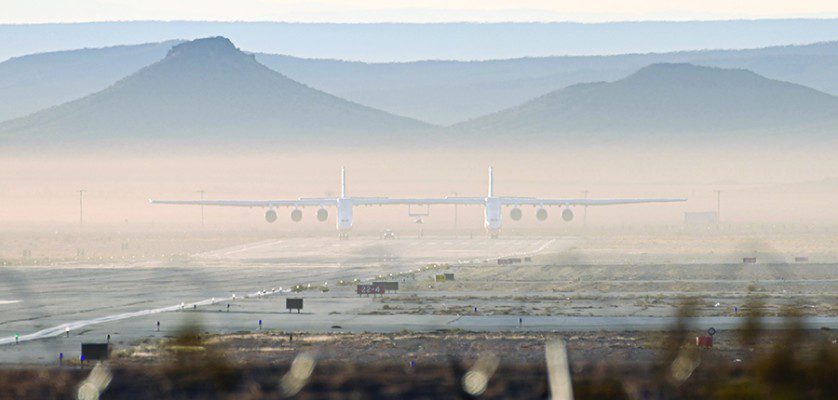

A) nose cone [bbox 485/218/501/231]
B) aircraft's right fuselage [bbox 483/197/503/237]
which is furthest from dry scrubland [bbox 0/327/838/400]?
aircraft's right fuselage [bbox 483/197/503/237]

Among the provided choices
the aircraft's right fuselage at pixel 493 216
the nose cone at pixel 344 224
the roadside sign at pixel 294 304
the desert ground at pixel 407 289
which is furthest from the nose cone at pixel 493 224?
the roadside sign at pixel 294 304

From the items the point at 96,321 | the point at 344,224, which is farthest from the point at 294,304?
the point at 344,224

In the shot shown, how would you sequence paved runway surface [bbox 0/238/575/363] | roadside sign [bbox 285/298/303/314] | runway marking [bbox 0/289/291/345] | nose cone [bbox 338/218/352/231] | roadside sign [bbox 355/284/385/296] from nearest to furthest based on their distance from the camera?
runway marking [bbox 0/289/291/345] < paved runway surface [bbox 0/238/575/363] < roadside sign [bbox 285/298/303/314] < roadside sign [bbox 355/284/385/296] < nose cone [bbox 338/218/352/231]

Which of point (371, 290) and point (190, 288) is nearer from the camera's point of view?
point (371, 290)

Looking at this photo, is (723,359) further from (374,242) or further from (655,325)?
(374,242)

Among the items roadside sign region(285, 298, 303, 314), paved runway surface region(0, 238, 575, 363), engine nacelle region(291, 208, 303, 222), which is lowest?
paved runway surface region(0, 238, 575, 363)

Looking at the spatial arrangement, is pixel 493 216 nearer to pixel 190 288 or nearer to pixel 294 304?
pixel 190 288

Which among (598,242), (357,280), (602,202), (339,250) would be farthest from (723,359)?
(602,202)

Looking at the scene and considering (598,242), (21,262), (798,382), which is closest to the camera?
(798,382)

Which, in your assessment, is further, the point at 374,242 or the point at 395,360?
the point at 374,242

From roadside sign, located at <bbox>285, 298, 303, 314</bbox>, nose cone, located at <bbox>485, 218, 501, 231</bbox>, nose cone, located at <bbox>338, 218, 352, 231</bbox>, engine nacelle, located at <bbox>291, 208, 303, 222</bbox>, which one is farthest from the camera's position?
nose cone, located at <bbox>485, 218, 501, 231</bbox>

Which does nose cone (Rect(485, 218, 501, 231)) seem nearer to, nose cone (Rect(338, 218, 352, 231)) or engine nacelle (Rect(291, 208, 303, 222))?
nose cone (Rect(338, 218, 352, 231))
